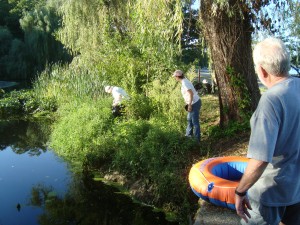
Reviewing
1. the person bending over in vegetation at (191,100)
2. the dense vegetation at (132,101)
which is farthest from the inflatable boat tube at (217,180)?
the person bending over in vegetation at (191,100)

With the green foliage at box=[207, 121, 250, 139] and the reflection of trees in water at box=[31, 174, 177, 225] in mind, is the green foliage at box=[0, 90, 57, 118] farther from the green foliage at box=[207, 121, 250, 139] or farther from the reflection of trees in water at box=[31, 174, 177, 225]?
the green foliage at box=[207, 121, 250, 139]

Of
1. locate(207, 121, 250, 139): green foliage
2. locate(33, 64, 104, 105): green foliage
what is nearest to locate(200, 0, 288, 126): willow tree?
locate(207, 121, 250, 139): green foliage

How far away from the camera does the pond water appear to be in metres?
5.37

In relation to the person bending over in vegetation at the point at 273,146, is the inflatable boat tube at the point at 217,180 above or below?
below

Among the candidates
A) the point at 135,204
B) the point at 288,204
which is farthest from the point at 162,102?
the point at 288,204

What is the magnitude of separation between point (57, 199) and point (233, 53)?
411 cm

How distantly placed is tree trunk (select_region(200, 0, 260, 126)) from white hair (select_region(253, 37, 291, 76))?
465 cm

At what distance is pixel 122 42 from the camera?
1109 cm

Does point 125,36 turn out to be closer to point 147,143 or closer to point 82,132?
point 82,132

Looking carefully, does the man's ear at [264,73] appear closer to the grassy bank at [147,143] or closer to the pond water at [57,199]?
the grassy bank at [147,143]

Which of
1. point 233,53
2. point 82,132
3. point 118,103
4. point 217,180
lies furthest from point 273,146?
point 118,103

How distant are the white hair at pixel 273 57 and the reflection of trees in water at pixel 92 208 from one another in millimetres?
3737

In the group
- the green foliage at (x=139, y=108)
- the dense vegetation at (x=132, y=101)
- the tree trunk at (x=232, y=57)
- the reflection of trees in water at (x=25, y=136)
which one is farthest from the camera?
the reflection of trees in water at (x=25, y=136)

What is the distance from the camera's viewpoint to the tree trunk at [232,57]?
6.38 m
